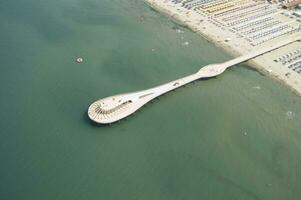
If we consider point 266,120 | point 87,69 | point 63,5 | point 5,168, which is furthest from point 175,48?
point 5,168

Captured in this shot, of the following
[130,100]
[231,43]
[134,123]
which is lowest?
[231,43]

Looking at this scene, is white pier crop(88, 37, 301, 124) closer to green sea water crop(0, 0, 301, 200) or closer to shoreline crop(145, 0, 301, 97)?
green sea water crop(0, 0, 301, 200)

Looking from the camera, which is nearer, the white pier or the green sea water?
the green sea water

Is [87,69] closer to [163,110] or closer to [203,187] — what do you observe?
[163,110]

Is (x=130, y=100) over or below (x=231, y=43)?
over

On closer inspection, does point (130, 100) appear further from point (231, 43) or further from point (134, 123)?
point (231, 43)

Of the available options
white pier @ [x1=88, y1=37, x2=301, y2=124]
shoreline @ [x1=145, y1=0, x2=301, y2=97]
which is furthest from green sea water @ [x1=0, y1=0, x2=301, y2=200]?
shoreline @ [x1=145, y1=0, x2=301, y2=97]

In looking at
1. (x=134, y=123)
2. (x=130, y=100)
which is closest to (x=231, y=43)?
(x=130, y=100)
